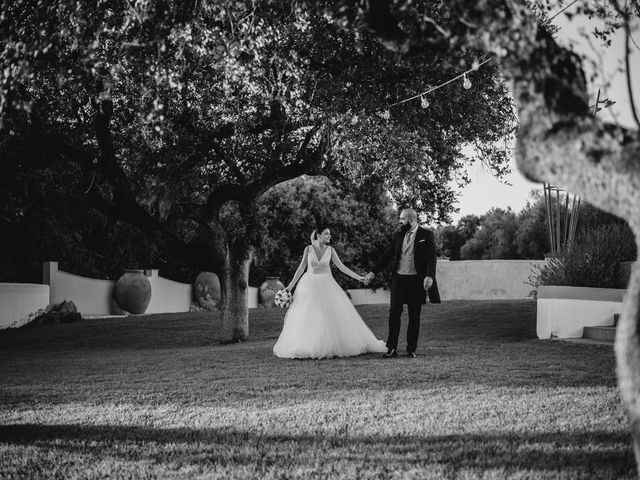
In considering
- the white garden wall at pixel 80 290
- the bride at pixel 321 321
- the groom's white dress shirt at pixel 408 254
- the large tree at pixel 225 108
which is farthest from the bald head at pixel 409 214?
the white garden wall at pixel 80 290

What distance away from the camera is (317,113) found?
10.2 metres

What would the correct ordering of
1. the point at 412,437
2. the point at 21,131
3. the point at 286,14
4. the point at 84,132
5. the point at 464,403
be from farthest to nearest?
the point at 84,132
the point at 21,131
the point at 286,14
the point at 464,403
the point at 412,437

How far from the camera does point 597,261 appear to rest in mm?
13344

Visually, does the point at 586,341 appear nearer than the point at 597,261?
→ Yes

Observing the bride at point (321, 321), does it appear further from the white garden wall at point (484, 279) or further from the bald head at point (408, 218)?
the white garden wall at point (484, 279)

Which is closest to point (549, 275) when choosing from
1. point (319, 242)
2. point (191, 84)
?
point (319, 242)

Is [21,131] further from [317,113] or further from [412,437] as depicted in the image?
[412,437]

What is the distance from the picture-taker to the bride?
10.9 metres

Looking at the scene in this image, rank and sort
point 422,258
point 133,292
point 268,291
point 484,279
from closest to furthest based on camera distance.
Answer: point 422,258 → point 133,292 → point 268,291 → point 484,279

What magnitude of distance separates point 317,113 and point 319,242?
8.43 ft

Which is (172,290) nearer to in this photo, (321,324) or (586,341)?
(321,324)

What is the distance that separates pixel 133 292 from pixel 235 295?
10.9m

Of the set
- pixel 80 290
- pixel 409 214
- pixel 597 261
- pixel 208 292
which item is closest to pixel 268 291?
pixel 208 292

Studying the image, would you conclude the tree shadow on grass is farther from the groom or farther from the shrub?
the shrub
